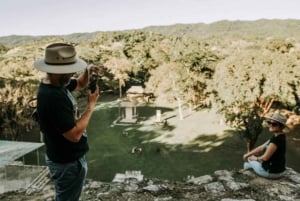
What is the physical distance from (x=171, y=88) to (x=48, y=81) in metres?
33.8

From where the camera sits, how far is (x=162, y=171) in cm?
2317

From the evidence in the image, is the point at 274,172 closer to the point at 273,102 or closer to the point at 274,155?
the point at 274,155

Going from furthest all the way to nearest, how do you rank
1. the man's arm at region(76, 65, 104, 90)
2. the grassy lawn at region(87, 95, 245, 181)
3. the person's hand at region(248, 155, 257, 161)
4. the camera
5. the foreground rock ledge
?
the grassy lawn at region(87, 95, 245, 181) < the person's hand at region(248, 155, 257, 161) < the foreground rock ledge < the man's arm at region(76, 65, 104, 90) < the camera

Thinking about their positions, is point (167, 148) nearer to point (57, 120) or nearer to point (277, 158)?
point (277, 158)

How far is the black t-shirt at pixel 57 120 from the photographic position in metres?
3.07

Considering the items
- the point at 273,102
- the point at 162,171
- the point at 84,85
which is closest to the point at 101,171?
the point at 162,171

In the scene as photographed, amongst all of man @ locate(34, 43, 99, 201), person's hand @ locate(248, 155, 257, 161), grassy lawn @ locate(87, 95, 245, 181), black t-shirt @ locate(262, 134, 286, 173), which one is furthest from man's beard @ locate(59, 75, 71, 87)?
grassy lawn @ locate(87, 95, 245, 181)

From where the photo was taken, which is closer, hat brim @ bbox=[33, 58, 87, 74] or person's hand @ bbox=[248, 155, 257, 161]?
hat brim @ bbox=[33, 58, 87, 74]

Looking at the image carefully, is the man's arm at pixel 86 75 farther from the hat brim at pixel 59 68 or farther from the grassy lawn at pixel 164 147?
the grassy lawn at pixel 164 147

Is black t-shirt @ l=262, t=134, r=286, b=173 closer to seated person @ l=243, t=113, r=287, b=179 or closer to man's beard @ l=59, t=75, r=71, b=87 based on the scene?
seated person @ l=243, t=113, r=287, b=179

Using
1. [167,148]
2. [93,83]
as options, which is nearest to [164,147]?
[167,148]

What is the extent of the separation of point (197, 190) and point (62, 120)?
4556 millimetres

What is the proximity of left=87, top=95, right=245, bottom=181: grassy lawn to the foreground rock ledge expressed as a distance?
48.4 feet

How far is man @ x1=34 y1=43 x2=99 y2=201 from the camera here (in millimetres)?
3086
